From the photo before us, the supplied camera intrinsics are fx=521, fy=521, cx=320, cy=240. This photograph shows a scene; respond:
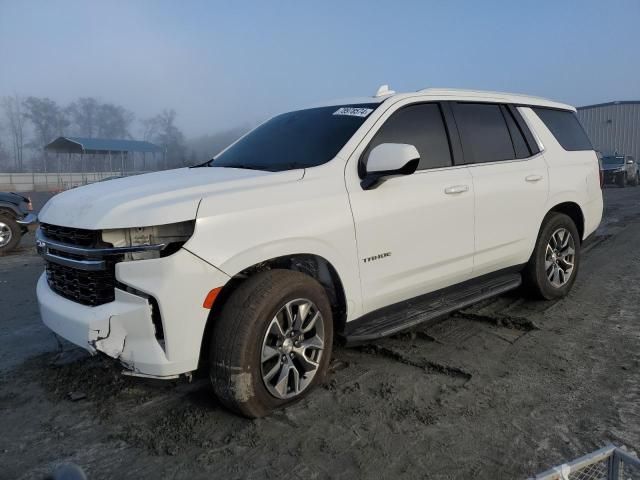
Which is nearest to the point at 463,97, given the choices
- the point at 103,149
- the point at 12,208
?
the point at 12,208

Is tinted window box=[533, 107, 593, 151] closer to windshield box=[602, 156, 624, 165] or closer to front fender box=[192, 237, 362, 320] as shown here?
front fender box=[192, 237, 362, 320]

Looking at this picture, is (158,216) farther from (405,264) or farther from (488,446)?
(488,446)

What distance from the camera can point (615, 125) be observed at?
3831 centimetres

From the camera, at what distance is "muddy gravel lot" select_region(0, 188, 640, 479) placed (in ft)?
8.32

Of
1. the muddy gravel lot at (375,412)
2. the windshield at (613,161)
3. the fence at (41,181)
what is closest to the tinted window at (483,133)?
the muddy gravel lot at (375,412)

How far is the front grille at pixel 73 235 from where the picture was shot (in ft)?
9.09

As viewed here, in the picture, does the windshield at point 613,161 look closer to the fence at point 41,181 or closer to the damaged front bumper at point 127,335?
the damaged front bumper at point 127,335

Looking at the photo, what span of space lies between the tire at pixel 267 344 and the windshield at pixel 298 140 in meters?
0.93

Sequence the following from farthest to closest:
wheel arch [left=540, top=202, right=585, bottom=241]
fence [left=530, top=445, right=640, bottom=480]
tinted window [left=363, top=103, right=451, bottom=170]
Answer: wheel arch [left=540, top=202, right=585, bottom=241], tinted window [left=363, top=103, right=451, bottom=170], fence [left=530, top=445, right=640, bottom=480]

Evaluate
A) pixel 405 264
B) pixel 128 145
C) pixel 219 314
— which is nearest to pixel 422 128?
pixel 405 264

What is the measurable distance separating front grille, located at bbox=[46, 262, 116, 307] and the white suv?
0.03 ft

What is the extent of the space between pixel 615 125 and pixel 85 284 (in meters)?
43.2

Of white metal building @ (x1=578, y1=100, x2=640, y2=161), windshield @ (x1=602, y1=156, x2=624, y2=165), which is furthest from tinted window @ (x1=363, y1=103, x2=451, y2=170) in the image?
white metal building @ (x1=578, y1=100, x2=640, y2=161)

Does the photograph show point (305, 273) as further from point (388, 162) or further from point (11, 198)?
point (11, 198)
